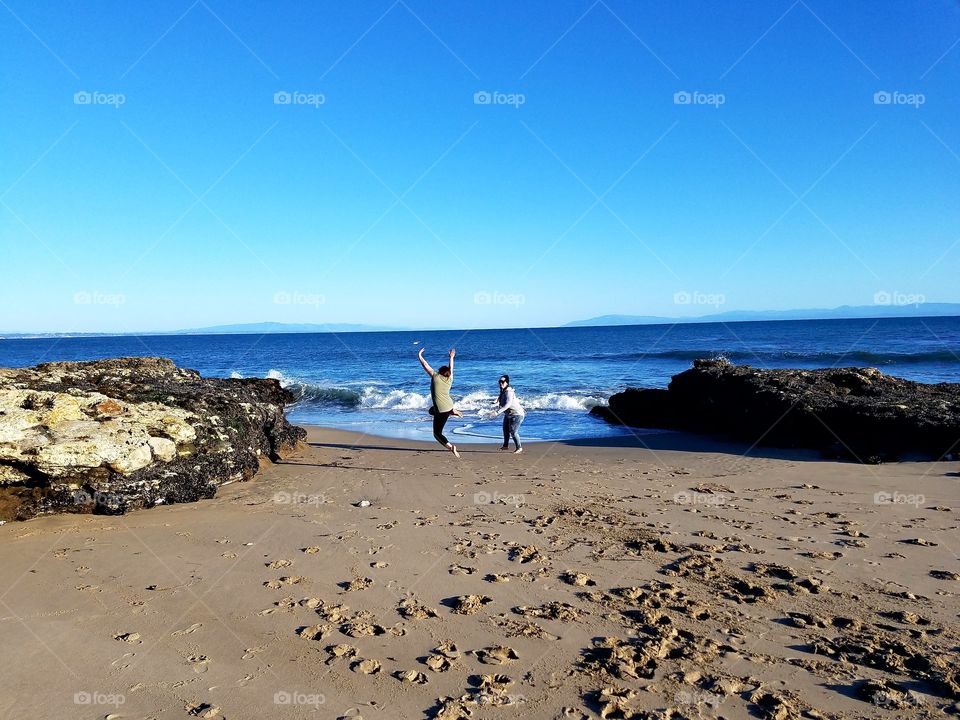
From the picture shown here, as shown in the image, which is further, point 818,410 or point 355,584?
point 818,410

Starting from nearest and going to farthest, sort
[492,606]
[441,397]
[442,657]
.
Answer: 1. [442,657]
2. [492,606]
3. [441,397]

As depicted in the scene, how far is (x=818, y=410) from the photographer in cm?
1130

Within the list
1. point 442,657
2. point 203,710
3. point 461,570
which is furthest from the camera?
point 461,570

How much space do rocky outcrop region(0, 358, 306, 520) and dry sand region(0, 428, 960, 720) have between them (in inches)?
13.8

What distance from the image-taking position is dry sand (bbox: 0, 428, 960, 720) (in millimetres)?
3502

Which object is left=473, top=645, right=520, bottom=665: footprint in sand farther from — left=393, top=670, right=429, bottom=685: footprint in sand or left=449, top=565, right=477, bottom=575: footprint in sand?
left=449, top=565, right=477, bottom=575: footprint in sand

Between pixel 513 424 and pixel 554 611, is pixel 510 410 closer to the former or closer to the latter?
pixel 513 424

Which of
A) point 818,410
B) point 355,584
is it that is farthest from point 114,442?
point 818,410

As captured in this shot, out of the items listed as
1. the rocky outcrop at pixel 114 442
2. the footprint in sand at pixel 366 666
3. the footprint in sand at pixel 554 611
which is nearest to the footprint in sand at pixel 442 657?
the footprint in sand at pixel 366 666

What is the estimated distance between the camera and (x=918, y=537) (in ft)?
20.0

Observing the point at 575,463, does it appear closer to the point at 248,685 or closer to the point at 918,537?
the point at 918,537

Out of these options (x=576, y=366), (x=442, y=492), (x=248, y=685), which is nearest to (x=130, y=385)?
(x=442, y=492)

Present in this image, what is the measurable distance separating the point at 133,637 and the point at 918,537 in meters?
7.33

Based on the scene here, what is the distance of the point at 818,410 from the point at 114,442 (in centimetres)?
1185
